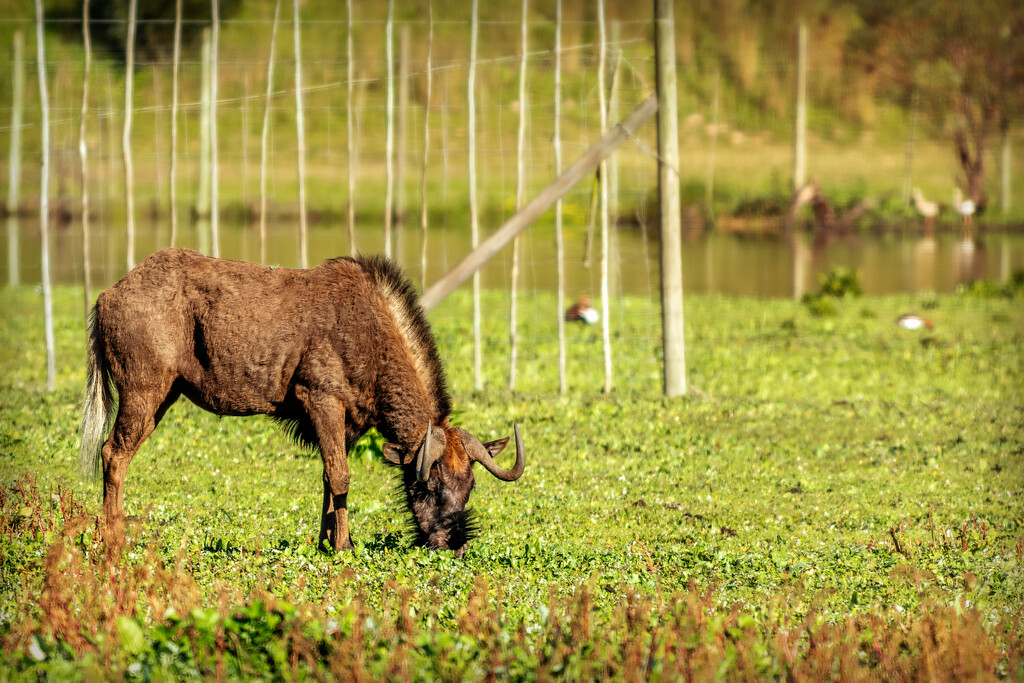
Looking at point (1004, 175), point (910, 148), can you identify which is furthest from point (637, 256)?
point (1004, 175)

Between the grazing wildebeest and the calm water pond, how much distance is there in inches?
562

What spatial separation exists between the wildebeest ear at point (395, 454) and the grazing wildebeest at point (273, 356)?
0.01 meters

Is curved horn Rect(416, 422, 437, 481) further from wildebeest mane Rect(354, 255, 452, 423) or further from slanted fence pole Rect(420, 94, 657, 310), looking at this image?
slanted fence pole Rect(420, 94, 657, 310)

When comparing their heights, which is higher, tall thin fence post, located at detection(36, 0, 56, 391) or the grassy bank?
the grassy bank

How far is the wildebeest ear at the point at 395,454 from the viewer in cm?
729

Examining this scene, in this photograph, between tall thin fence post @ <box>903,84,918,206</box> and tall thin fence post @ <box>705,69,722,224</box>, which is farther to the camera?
tall thin fence post @ <box>705,69,722,224</box>

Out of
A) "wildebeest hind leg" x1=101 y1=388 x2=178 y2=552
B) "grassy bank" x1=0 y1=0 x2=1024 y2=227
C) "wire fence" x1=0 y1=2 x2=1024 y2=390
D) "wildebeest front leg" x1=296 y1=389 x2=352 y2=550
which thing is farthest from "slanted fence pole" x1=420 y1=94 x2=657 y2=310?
"grassy bank" x1=0 y1=0 x2=1024 y2=227

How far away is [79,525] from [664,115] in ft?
27.7

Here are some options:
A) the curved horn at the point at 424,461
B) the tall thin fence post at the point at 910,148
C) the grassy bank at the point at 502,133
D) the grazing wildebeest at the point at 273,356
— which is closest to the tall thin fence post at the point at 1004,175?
the grassy bank at the point at 502,133

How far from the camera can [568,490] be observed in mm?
9234

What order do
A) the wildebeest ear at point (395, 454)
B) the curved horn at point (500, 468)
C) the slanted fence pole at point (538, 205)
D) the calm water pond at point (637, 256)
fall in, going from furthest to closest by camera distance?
the calm water pond at point (637, 256) → the slanted fence pole at point (538, 205) → the wildebeest ear at point (395, 454) → the curved horn at point (500, 468)

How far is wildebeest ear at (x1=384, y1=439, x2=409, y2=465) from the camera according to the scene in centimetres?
729

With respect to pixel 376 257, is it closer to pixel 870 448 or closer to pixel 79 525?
pixel 79 525

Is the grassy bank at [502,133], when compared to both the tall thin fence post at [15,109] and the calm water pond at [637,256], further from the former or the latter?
the tall thin fence post at [15,109]
